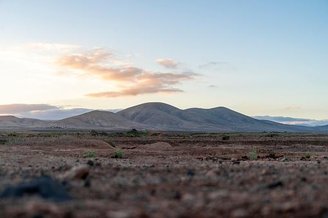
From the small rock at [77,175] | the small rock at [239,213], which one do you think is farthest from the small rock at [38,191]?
the small rock at [239,213]

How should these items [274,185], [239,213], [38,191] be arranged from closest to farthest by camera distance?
[239,213] < [38,191] < [274,185]

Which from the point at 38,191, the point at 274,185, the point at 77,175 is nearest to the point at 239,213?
the point at 274,185

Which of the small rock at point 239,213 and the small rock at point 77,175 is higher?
the small rock at point 77,175

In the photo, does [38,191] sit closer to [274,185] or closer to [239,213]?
[239,213]

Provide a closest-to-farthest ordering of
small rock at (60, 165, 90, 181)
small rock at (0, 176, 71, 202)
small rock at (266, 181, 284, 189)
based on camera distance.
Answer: small rock at (0, 176, 71, 202)
small rock at (266, 181, 284, 189)
small rock at (60, 165, 90, 181)

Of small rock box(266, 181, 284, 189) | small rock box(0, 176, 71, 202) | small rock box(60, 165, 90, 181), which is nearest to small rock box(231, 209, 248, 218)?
small rock box(266, 181, 284, 189)

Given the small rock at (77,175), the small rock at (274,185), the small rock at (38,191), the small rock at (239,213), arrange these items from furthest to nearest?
the small rock at (77,175) < the small rock at (274,185) < the small rock at (38,191) < the small rock at (239,213)

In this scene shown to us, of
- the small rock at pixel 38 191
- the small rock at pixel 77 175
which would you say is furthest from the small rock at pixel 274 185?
the small rock at pixel 77 175

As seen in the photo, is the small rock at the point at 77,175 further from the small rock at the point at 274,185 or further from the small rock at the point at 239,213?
the small rock at the point at 239,213

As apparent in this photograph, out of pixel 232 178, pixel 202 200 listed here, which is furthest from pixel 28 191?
pixel 232 178

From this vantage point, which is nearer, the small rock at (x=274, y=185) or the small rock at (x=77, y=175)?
the small rock at (x=274, y=185)

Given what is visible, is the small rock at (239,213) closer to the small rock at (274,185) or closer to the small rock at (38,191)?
the small rock at (274,185)

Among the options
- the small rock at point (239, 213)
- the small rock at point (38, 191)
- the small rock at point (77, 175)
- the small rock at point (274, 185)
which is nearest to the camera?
the small rock at point (239, 213)

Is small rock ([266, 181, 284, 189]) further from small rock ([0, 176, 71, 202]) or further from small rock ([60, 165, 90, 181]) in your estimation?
small rock ([60, 165, 90, 181])
